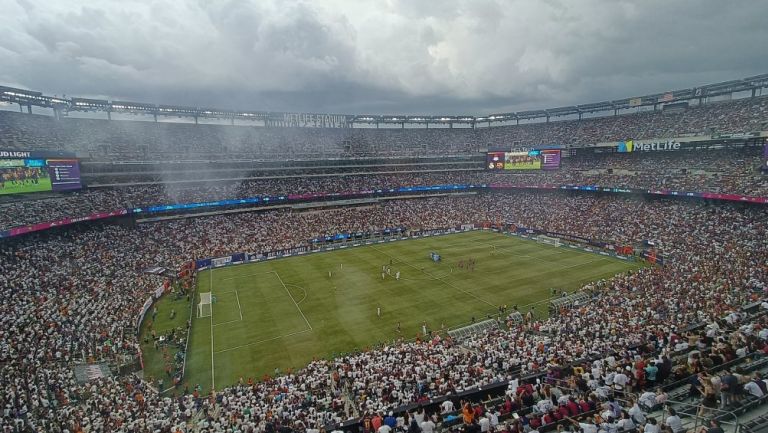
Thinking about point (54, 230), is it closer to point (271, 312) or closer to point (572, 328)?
point (271, 312)

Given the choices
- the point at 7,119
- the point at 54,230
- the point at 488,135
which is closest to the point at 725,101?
the point at 488,135

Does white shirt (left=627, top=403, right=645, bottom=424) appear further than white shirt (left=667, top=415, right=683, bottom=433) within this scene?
Yes

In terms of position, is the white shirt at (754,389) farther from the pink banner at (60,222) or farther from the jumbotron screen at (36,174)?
the jumbotron screen at (36,174)

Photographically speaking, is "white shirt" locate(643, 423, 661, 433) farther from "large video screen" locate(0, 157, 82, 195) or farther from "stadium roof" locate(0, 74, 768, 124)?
"stadium roof" locate(0, 74, 768, 124)

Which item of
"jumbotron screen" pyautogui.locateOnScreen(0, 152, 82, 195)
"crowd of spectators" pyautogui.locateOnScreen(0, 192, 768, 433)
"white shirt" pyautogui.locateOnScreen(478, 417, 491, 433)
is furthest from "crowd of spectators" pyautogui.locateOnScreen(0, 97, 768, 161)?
"white shirt" pyautogui.locateOnScreen(478, 417, 491, 433)

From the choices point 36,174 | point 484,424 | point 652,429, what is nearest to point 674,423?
point 652,429

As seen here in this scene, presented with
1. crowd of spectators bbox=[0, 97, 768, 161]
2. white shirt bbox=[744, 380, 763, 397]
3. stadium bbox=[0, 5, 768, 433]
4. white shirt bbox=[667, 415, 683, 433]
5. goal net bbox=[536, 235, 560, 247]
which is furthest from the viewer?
crowd of spectators bbox=[0, 97, 768, 161]

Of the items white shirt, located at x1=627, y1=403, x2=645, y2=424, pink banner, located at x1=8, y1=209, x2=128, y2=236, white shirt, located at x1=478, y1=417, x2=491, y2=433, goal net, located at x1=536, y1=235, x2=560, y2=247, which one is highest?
pink banner, located at x1=8, y1=209, x2=128, y2=236
